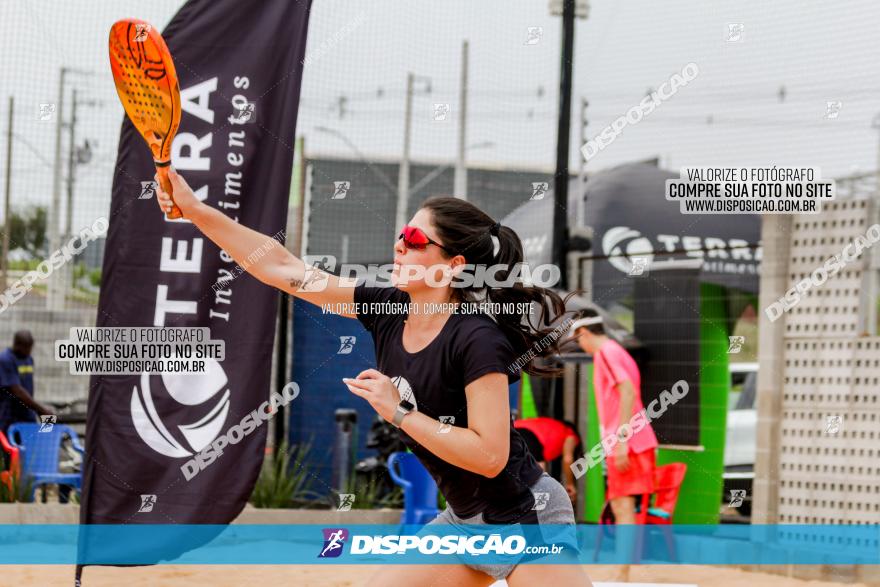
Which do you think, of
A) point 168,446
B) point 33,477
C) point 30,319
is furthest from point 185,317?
point 30,319

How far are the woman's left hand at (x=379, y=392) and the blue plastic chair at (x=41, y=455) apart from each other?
621 cm

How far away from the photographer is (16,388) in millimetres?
9398

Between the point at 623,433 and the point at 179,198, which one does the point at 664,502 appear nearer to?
the point at 623,433

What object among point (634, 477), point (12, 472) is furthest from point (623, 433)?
point (12, 472)

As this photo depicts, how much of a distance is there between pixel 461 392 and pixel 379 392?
289mm

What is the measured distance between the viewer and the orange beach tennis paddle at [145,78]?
168 inches

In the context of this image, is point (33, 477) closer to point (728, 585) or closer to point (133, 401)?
point (133, 401)

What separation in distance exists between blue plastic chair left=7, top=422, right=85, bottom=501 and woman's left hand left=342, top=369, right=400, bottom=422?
6208 mm

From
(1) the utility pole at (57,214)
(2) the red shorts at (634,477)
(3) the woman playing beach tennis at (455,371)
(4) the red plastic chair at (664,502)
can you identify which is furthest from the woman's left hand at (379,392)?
(1) the utility pole at (57,214)

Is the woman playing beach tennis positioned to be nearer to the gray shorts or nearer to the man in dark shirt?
the gray shorts

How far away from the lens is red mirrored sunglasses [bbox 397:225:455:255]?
3.38 meters

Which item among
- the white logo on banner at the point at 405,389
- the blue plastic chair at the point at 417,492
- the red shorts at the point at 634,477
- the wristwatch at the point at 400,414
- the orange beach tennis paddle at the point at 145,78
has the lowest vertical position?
the blue plastic chair at the point at 417,492

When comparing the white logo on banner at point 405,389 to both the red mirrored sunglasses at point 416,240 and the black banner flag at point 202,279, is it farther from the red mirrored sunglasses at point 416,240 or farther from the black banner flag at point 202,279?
the black banner flag at point 202,279

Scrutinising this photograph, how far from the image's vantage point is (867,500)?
7156mm
